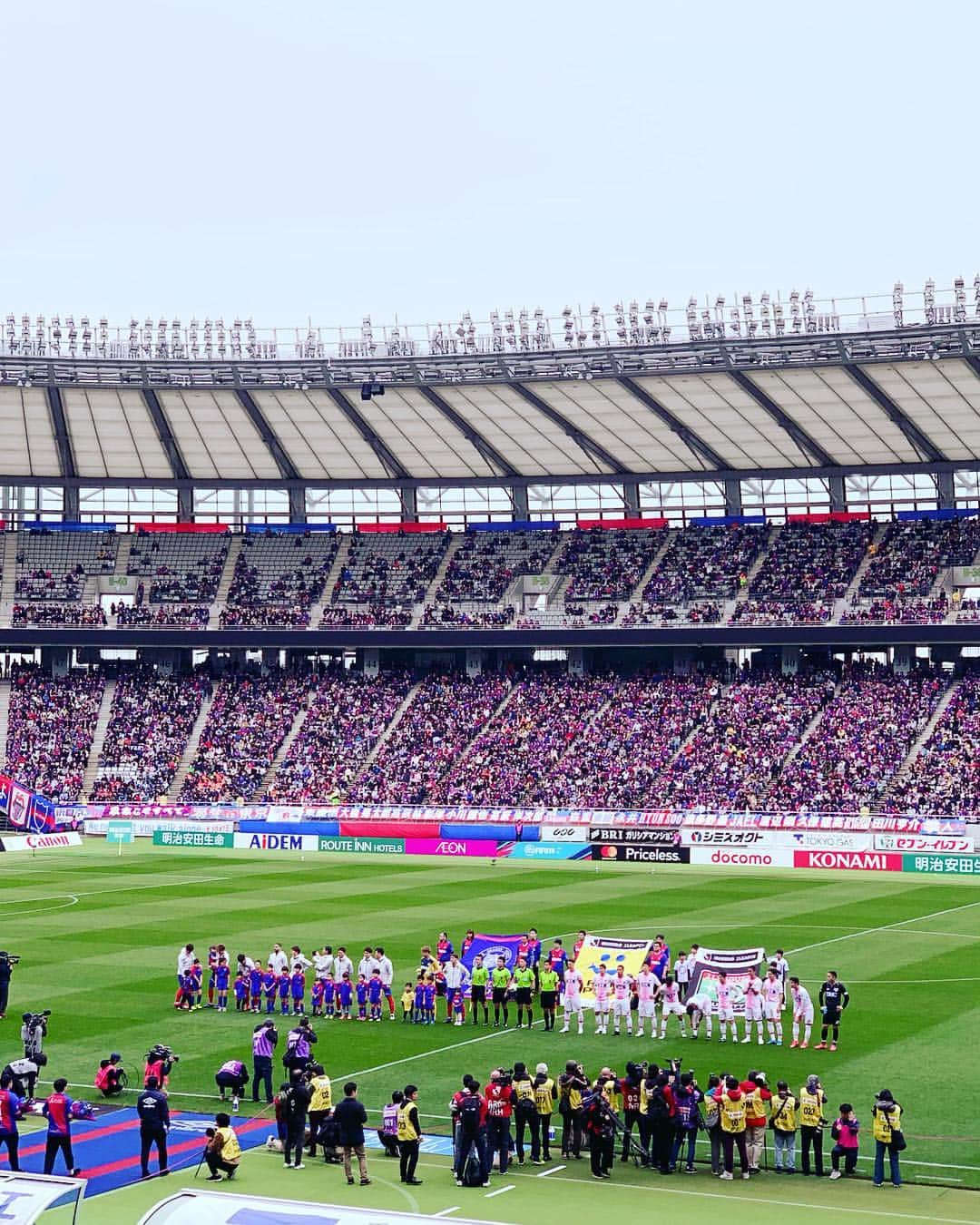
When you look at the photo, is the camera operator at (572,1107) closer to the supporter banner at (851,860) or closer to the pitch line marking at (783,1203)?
the pitch line marking at (783,1203)

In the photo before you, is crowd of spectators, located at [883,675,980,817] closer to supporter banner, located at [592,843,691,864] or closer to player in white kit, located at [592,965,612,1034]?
supporter banner, located at [592,843,691,864]

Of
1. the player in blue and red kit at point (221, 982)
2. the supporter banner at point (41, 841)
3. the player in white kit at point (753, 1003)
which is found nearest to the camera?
Result: the player in white kit at point (753, 1003)

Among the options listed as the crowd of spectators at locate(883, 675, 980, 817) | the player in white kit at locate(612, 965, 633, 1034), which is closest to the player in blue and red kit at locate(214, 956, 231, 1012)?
the player in white kit at locate(612, 965, 633, 1034)

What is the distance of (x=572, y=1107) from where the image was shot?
2266 centimetres

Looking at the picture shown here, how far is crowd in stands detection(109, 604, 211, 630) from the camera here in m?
85.0

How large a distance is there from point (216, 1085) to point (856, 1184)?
1093cm

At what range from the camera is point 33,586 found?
285 feet

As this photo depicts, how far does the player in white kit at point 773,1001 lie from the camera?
2930 centimetres

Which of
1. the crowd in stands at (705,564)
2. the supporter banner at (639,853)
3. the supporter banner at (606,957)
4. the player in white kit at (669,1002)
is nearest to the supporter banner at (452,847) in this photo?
the supporter banner at (639,853)

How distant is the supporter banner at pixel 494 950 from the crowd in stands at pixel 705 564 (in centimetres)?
4913

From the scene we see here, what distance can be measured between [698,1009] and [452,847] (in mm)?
37977

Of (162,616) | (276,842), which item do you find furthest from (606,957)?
(162,616)

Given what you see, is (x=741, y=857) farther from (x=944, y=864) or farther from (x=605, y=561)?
(x=605, y=561)

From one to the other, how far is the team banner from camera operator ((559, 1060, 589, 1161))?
7.68 metres
